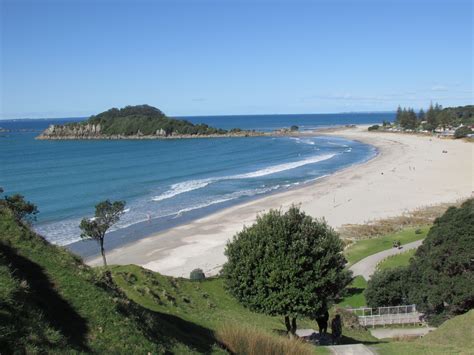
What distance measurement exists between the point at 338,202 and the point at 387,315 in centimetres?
3716

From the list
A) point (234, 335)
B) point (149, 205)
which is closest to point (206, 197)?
point (149, 205)

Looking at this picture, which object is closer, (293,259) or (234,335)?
(234,335)

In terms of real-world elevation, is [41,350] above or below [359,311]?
above

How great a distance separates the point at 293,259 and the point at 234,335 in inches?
174

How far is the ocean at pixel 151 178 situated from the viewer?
54.2 meters

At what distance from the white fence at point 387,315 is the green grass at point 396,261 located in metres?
6.63

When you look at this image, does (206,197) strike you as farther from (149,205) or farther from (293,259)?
(293,259)

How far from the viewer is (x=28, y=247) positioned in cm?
1177

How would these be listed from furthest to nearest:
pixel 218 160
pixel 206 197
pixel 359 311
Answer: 1. pixel 218 160
2. pixel 206 197
3. pixel 359 311

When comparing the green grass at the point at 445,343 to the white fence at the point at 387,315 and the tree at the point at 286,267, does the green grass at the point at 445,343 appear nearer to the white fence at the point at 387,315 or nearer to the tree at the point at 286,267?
the tree at the point at 286,267

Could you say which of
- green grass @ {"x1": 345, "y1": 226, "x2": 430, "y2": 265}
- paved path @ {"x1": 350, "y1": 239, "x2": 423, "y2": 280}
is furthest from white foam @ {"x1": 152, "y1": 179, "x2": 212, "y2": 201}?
paved path @ {"x1": 350, "y1": 239, "x2": 423, "y2": 280}

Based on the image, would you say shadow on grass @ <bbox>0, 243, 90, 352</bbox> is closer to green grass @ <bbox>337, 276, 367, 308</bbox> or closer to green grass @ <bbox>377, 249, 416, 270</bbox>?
green grass @ <bbox>337, 276, 367, 308</bbox>

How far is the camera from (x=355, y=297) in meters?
29.6

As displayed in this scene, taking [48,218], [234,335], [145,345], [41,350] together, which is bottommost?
[48,218]
